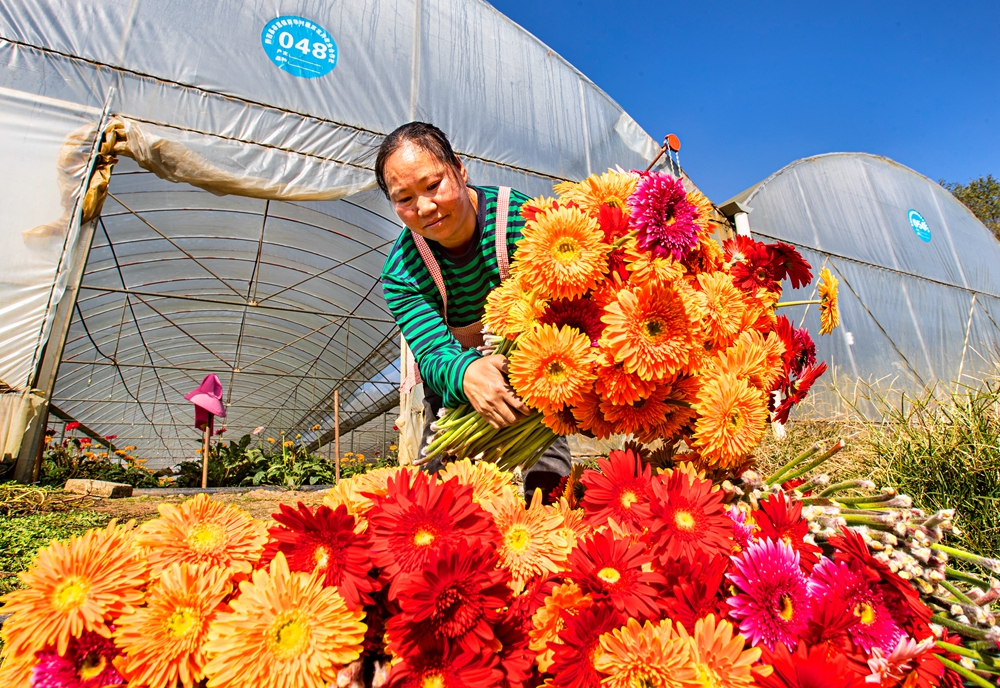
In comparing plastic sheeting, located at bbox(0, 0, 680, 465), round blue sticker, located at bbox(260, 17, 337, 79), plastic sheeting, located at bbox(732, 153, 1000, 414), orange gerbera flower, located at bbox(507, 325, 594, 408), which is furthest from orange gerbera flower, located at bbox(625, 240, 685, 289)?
plastic sheeting, located at bbox(732, 153, 1000, 414)

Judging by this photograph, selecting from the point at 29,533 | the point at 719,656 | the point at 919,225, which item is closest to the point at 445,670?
the point at 719,656

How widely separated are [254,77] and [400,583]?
6033 millimetres

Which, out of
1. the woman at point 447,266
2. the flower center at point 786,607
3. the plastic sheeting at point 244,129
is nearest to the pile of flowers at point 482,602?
the flower center at point 786,607

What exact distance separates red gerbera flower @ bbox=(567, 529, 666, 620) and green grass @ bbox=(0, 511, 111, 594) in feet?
7.33

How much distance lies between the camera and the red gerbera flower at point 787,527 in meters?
0.57

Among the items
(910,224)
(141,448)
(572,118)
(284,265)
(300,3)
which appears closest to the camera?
(300,3)

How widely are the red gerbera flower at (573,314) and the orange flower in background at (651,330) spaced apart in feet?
0.17

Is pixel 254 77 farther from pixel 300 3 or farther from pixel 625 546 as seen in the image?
pixel 625 546

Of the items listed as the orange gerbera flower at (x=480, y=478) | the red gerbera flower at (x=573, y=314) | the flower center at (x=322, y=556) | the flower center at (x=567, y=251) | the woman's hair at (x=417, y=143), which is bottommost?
the flower center at (x=322, y=556)

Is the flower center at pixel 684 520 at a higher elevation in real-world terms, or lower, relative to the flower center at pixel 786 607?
higher

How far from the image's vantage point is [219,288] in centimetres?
1069

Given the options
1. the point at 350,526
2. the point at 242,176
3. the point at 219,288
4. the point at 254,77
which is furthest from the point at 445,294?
the point at 219,288

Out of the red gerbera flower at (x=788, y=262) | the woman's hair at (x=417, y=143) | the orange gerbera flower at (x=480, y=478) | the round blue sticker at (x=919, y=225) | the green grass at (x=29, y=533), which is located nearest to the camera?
the orange gerbera flower at (x=480, y=478)

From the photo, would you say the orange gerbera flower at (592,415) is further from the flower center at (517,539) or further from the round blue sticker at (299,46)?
the round blue sticker at (299,46)
